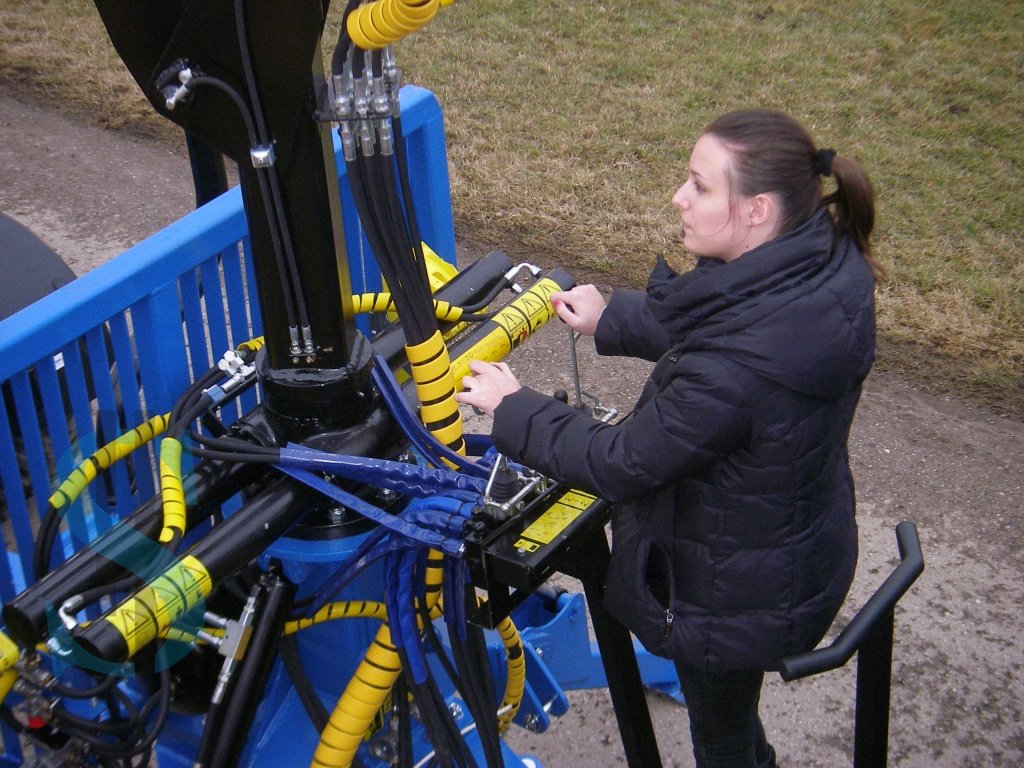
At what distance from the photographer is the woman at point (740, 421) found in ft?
5.30

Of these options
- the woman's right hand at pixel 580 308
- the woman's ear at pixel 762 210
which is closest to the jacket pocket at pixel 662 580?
the woman's right hand at pixel 580 308

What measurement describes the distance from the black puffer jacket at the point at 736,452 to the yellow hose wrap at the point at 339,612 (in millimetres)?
404

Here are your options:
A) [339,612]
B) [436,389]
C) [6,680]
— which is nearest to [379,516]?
[436,389]

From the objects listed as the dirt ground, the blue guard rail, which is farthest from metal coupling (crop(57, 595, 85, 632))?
the dirt ground

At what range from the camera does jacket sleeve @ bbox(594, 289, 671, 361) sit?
2049 millimetres

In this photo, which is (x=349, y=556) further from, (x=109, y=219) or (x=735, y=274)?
(x=109, y=219)

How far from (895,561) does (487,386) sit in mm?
1909

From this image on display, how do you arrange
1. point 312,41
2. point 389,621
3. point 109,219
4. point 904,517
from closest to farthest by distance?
1. point 312,41
2. point 389,621
3. point 904,517
4. point 109,219

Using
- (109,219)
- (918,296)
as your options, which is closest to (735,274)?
(918,296)

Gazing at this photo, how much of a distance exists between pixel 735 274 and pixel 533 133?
4.23m

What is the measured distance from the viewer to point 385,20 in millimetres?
1396

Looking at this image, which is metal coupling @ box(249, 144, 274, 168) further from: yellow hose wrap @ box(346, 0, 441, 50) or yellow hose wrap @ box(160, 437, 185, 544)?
yellow hose wrap @ box(160, 437, 185, 544)

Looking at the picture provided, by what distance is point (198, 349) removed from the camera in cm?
211

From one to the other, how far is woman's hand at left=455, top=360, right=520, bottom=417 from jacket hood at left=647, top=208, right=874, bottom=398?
307mm
